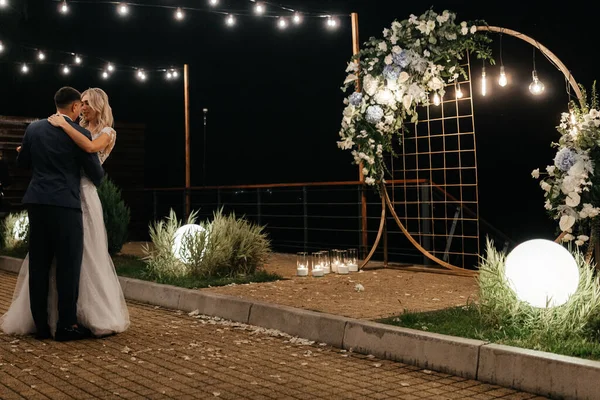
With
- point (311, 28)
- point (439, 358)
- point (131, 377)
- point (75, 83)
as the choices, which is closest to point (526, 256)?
point (439, 358)

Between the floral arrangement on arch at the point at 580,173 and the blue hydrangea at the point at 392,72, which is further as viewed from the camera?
A: the blue hydrangea at the point at 392,72

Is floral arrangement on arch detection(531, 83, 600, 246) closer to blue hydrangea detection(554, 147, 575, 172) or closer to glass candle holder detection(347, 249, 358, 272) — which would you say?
blue hydrangea detection(554, 147, 575, 172)

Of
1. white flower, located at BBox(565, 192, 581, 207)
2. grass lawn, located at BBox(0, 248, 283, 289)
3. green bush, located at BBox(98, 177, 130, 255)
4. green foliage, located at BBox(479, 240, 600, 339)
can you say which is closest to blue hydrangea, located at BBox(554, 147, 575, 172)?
white flower, located at BBox(565, 192, 581, 207)

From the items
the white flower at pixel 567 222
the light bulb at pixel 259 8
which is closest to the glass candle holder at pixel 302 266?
the white flower at pixel 567 222

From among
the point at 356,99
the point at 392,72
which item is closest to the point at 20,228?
the point at 356,99

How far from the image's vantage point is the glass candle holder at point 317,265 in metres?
8.85

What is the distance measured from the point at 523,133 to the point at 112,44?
12145 millimetres

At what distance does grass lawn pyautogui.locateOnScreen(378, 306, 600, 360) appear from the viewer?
14.3 feet

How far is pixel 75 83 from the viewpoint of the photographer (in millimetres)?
23234

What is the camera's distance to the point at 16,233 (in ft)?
42.2

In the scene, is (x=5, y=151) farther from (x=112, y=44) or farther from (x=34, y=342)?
(x=34, y=342)

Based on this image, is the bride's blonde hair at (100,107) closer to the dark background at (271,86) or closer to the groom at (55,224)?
the groom at (55,224)

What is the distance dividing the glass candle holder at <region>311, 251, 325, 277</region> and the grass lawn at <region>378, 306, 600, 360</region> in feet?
9.58

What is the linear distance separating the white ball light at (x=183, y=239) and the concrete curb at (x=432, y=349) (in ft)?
4.92
